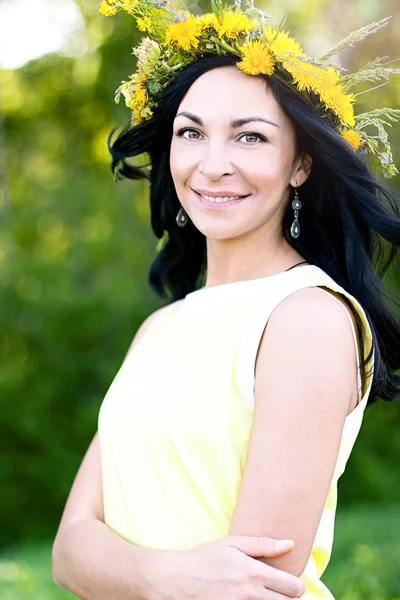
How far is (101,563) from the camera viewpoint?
71.9 inches

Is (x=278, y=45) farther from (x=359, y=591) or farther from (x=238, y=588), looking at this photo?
(x=359, y=591)

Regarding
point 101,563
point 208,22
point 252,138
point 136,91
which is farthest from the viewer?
point 136,91

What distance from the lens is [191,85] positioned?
6.79ft

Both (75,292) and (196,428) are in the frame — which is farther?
(75,292)

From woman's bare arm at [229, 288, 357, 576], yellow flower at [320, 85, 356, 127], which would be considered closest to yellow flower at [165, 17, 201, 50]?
yellow flower at [320, 85, 356, 127]

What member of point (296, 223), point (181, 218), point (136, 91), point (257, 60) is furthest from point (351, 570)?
point (257, 60)

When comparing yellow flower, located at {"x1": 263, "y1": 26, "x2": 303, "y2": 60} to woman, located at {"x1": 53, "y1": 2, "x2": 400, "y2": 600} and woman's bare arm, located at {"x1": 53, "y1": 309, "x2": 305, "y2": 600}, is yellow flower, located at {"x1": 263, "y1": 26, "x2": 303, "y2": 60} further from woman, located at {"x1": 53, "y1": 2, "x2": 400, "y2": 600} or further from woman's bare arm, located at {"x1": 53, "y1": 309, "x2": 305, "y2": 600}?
woman's bare arm, located at {"x1": 53, "y1": 309, "x2": 305, "y2": 600}

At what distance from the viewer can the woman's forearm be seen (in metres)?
1.72

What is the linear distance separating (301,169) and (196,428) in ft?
2.34

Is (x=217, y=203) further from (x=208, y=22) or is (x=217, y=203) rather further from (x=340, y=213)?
(x=208, y=22)

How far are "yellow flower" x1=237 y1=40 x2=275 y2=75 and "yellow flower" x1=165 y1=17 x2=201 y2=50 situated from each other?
0.63 ft

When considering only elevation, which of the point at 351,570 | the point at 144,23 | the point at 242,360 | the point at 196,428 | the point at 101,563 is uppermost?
the point at 144,23

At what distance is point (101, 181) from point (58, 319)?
1546mm

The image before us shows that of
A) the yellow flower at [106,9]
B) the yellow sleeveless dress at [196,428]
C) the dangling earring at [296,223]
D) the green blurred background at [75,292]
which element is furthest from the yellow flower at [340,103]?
the green blurred background at [75,292]
